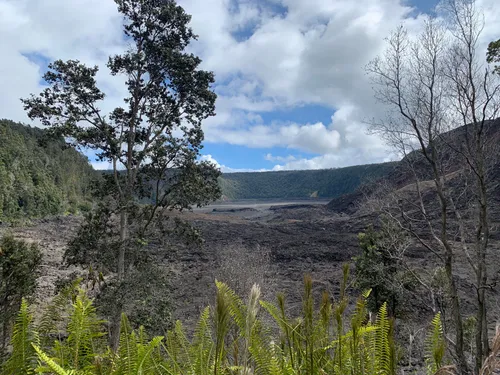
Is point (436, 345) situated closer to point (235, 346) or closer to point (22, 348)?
point (235, 346)

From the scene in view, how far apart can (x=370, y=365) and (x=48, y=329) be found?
1.02 m

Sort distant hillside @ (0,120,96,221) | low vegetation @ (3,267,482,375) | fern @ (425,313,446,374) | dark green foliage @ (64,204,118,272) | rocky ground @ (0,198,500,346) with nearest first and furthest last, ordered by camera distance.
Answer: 1. low vegetation @ (3,267,482,375)
2. fern @ (425,313,446,374)
3. dark green foliage @ (64,204,118,272)
4. rocky ground @ (0,198,500,346)
5. distant hillside @ (0,120,96,221)

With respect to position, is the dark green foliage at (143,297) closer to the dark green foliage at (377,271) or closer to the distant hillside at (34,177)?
the dark green foliage at (377,271)

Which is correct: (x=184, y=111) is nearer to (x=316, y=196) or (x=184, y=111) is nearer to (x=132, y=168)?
(x=132, y=168)

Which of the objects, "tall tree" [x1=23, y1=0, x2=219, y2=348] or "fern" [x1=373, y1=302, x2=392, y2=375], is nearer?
"fern" [x1=373, y1=302, x2=392, y2=375]

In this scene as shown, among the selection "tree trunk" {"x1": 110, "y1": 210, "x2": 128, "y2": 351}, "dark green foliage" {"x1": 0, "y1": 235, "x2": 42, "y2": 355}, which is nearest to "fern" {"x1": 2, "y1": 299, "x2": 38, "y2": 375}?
"tree trunk" {"x1": 110, "y1": 210, "x2": 128, "y2": 351}

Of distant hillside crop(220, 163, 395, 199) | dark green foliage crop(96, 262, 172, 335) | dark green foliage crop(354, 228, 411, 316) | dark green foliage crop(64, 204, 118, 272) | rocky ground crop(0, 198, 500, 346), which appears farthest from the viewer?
distant hillside crop(220, 163, 395, 199)

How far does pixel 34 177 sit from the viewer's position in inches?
2726

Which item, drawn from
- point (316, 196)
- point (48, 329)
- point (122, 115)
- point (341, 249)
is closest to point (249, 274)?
point (122, 115)

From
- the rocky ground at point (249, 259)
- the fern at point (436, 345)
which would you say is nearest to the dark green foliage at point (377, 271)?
the rocky ground at point (249, 259)

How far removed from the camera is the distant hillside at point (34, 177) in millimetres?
58716

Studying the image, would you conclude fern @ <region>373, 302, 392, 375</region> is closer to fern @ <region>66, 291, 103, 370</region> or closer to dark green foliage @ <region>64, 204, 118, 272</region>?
fern @ <region>66, 291, 103, 370</region>

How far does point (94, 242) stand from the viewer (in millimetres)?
9953

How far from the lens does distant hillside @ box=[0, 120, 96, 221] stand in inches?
2312
